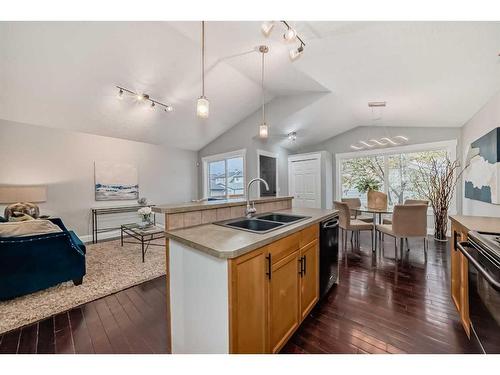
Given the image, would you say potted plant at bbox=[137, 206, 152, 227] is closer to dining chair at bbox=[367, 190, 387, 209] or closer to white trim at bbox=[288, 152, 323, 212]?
white trim at bbox=[288, 152, 323, 212]

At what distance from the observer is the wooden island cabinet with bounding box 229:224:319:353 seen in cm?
104

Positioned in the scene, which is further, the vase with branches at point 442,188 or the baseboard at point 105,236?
the baseboard at point 105,236

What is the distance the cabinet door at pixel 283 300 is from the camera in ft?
4.14

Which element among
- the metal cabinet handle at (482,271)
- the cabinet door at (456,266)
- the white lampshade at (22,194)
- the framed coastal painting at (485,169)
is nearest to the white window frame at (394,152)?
the framed coastal painting at (485,169)

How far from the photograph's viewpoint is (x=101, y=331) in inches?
64.0

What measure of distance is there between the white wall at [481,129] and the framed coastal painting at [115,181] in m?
6.42

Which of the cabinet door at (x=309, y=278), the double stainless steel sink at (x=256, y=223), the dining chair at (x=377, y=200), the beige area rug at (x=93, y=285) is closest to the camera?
the cabinet door at (x=309, y=278)

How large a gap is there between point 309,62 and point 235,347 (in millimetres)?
3038

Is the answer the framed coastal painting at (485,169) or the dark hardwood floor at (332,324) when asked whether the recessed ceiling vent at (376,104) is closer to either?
the framed coastal painting at (485,169)

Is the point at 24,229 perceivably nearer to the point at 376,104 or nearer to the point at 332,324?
the point at 332,324

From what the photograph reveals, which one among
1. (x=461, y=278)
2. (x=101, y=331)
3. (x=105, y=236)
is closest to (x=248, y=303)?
(x=101, y=331)

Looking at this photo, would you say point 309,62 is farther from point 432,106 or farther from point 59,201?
point 59,201

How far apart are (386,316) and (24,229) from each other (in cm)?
351

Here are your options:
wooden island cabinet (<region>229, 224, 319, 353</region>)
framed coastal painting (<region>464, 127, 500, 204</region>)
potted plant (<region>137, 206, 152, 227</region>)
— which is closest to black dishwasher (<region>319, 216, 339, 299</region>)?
wooden island cabinet (<region>229, 224, 319, 353</region>)
